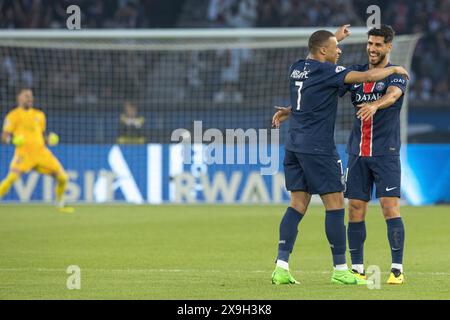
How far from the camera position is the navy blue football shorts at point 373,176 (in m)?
9.33

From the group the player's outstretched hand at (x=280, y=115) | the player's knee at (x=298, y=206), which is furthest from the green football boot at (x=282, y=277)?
the player's outstretched hand at (x=280, y=115)

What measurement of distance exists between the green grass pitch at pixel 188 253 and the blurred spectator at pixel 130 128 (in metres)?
2.16

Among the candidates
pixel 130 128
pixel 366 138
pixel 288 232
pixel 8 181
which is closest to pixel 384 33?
pixel 366 138

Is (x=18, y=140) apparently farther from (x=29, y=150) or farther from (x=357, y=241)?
(x=357, y=241)

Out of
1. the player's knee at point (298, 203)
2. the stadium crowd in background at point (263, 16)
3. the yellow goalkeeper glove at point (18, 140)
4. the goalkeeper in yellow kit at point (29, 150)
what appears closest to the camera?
the player's knee at point (298, 203)

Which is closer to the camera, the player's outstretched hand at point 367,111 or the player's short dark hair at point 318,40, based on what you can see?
the player's outstretched hand at point 367,111

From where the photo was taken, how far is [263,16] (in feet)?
91.8

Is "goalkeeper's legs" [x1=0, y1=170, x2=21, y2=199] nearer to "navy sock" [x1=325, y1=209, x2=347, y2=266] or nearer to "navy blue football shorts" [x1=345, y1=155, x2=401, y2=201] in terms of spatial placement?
"navy blue football shorts" [x1=345, y1=155, x2=401, y2=201]

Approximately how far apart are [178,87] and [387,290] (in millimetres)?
16591

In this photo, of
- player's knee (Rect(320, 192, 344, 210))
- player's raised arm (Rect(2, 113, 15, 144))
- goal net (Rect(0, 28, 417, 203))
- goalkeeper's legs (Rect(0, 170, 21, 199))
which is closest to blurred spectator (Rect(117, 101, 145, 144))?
goal net (Rect(0, 28, 417, 203))

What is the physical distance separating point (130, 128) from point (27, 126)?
117 inches

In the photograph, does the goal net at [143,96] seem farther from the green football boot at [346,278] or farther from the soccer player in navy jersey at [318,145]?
the green football boot at [346,278]

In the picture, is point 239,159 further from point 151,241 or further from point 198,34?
point 151,241

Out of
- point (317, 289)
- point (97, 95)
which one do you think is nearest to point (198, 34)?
point (97, 95)
